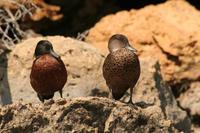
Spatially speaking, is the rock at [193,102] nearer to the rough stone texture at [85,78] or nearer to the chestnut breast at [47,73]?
the rough stone texture at [85,78]

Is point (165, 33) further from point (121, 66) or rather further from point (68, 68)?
point (121, 66)

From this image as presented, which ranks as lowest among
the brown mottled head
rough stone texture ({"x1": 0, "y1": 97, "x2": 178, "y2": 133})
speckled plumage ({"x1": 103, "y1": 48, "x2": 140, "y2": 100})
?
rough stone texture ({"x1": 0, "y1": 97, "x2": 178, "y2": 133})

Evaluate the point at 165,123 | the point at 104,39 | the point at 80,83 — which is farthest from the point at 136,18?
the point at 165,123

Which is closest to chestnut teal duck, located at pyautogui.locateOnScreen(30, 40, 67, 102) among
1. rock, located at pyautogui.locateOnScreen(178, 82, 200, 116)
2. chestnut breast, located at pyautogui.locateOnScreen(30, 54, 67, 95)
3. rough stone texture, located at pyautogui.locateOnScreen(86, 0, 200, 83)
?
chestnut breast, located at pyautogui.locateOnScreen(30, 54, 67, 95)

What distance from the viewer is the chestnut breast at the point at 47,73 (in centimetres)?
881

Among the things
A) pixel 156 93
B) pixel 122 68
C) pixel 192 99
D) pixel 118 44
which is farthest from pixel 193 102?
pixel 122 68

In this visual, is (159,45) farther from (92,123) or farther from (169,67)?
(92,123)

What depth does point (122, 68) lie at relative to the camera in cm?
891

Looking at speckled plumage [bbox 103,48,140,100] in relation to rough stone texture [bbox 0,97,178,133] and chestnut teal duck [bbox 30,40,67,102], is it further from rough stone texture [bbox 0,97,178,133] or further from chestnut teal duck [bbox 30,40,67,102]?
rough stone texture [bbox 0,97,178,133]

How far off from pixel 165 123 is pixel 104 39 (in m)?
5.08

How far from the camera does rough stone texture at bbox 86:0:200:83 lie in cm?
1214

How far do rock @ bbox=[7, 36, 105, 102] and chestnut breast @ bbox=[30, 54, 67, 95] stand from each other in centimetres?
135

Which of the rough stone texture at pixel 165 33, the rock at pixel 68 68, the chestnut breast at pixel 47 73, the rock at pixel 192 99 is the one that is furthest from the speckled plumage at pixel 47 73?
the rock at pixel 192 99

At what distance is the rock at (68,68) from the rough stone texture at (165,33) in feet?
4.80
